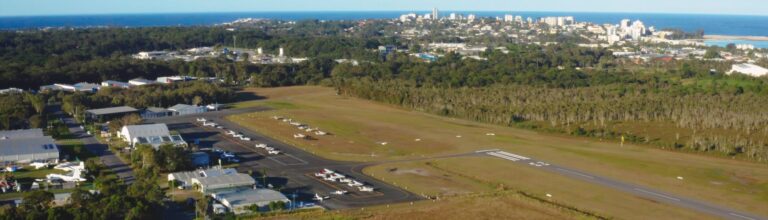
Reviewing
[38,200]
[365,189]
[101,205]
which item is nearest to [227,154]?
[365,189]

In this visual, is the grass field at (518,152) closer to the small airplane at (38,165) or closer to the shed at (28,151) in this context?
the shed at (28,151)

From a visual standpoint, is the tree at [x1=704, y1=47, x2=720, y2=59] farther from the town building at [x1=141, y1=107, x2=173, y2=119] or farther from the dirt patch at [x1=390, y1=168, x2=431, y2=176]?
the dirt patch at [x1=390, y1=168, x2=431, y2=176]

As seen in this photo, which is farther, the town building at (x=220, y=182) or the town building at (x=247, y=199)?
the town building at (x=220, y=182)

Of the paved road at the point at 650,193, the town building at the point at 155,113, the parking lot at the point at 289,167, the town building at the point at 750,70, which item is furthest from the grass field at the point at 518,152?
the town building at the point at 750,70

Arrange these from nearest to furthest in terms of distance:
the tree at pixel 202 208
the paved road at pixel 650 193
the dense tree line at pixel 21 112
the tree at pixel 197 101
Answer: the tree at pixel 202 208 < the paved road at pixel 650 193 < the dense tree line at pixel 21 112 < the tree at pixel 197 101

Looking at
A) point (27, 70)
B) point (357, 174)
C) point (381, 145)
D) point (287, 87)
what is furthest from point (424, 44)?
point (357, 174)

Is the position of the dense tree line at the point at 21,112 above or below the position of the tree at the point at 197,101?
above

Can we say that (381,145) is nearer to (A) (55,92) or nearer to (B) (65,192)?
(B) (65,192)
